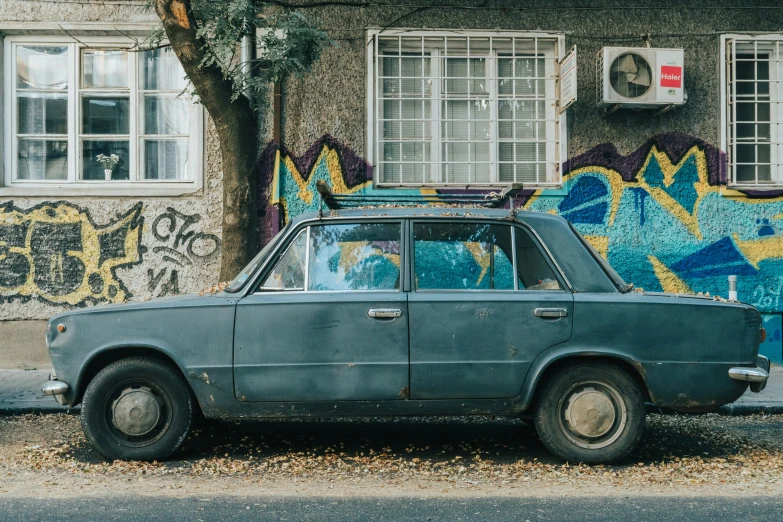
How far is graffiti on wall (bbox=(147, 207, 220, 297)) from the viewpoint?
9648 mm

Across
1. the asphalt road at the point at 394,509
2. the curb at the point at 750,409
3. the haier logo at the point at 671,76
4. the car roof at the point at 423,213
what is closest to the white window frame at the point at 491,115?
the haier logo at the point at 671,76

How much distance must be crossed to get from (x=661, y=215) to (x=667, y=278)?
2.46ft

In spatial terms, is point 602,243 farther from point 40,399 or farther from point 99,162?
point 40,399

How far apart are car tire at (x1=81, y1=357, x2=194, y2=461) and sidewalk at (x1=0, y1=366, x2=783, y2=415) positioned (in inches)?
91.5

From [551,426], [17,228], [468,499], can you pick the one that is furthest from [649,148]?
[17,228]

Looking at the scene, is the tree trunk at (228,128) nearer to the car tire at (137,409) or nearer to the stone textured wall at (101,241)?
the stone textured wall at (101,241)

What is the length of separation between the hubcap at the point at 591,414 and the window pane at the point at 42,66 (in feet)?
24.5

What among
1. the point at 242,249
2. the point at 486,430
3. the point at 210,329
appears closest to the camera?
the point at 210,329

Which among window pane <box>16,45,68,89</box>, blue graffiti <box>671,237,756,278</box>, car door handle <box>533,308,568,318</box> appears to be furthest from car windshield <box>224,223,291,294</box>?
blue graffiti <box>671,237,756,278</box>

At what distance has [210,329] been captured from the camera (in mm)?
5273

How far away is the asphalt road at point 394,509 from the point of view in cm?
429

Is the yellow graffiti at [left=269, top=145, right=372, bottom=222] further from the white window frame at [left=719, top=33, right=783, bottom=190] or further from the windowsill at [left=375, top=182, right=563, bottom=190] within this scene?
the white window frame at [left=719, top=33, right=783, bottom=190]

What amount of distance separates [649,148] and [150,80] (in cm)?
603

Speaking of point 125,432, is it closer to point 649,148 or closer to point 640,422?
point 640,422
